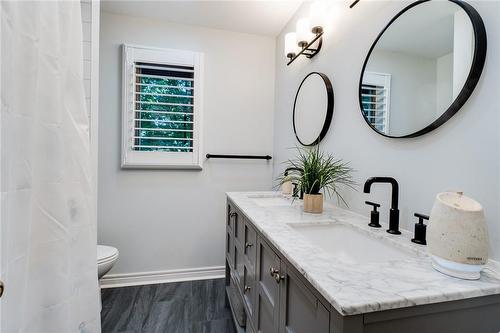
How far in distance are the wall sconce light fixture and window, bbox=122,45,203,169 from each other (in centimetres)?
87

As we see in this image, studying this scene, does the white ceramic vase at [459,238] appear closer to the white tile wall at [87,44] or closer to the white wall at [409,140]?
the white wall at [409,140]

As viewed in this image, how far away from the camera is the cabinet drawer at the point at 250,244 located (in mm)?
1165

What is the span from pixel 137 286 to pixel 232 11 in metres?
2.48

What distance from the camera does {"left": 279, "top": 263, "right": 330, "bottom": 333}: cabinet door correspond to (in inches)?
24.3

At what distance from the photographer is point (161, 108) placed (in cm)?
224

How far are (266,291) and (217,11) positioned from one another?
6.95 ft

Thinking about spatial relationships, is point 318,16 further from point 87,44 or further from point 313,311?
point 313,311

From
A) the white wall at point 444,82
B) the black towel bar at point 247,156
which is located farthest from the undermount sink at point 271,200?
the white wall at point 444,82

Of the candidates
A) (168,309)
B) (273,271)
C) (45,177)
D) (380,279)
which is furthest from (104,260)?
(380,279)

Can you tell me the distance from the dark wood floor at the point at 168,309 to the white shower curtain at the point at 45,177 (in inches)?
37.6

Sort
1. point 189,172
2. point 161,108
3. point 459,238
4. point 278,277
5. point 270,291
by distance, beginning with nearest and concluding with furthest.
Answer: point 459,238 → point 278,277 → point 270,291 → point 161,108 → point 189,172

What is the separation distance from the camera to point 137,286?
7.31 feet

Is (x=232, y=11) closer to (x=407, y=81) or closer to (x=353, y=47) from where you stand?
(x=353, y=47)

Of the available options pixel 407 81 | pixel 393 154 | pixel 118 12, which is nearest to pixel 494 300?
pixel 393 154
